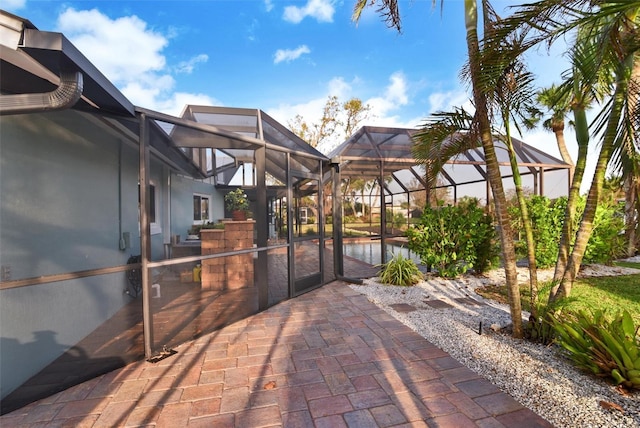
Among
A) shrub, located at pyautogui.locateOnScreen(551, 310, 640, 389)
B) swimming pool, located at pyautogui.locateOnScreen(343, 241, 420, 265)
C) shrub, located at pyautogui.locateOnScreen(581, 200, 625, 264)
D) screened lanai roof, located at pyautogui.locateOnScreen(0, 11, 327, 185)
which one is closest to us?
screened lanai roof, located at pyautogui.locateOnScreen(0, 11, 327, 185)

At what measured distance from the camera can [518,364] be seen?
2.51 metres

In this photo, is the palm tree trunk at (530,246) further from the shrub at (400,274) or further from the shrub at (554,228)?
the shrub at (554,228)

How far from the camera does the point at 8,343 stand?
2.24 meters

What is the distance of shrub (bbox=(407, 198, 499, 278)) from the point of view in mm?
5551

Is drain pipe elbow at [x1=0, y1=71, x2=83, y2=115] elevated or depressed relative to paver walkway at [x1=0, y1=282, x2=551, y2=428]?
elevated

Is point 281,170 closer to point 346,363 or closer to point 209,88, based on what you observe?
point 346,363

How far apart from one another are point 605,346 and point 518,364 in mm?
639

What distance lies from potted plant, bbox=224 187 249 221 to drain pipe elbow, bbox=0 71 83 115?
358 cm

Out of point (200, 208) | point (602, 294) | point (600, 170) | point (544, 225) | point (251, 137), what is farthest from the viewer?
point (200, 208)

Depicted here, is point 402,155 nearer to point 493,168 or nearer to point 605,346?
point 493,168

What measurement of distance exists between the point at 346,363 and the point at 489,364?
1.30 meters

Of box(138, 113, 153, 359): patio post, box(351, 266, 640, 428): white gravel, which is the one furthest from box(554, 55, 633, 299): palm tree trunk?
box(138, 113, 153, 359): patio post

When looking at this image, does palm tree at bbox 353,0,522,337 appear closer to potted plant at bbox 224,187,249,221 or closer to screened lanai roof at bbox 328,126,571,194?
screened lanai roof at bbox 328,126,571,194

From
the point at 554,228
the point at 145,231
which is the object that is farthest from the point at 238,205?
the point at 554,228
